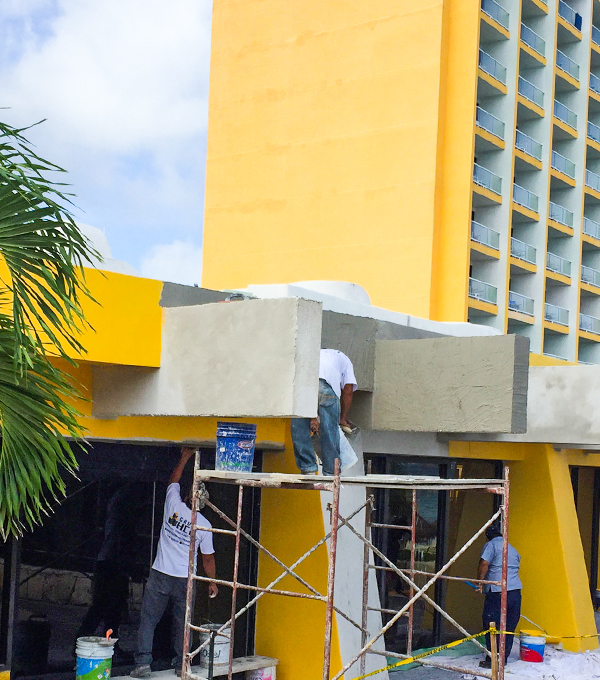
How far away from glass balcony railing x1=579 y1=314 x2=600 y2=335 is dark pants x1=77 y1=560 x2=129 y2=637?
108 ft

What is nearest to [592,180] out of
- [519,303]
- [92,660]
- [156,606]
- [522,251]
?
[522,251]

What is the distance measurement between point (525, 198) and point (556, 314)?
4815 mm

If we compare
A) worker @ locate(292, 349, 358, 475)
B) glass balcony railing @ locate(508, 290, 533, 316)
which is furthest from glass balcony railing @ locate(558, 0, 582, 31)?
worker @ locate(292, 349, 358, 475)

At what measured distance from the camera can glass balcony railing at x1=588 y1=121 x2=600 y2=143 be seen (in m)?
40.9

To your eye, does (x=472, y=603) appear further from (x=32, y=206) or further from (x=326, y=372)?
(x=32, y=206)

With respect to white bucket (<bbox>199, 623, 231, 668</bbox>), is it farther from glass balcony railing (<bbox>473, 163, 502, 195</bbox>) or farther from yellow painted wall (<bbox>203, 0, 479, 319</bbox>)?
glass balcony railing (<bbox>473, 163, 502, 195</bbox>)

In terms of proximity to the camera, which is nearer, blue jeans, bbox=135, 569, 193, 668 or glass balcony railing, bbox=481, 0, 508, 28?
blue jeans, bbox=135, 569, 193, 668

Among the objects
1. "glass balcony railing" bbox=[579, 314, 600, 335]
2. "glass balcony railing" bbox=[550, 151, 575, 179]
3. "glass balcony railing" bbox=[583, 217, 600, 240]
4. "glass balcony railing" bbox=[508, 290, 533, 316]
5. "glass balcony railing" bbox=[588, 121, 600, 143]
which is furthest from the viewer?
"glass balcony railing" bbox=[588, 121, 600, 143]

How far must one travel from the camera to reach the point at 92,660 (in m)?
8.89

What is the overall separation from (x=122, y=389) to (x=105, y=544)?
5.82 ft

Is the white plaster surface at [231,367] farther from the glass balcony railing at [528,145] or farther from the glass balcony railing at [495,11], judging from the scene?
the glass balcony railing at [528,145]

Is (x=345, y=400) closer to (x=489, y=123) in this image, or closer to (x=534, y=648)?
(x=534, y=648)

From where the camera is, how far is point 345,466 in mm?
9078

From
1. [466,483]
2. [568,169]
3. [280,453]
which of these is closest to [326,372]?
[466,483]
